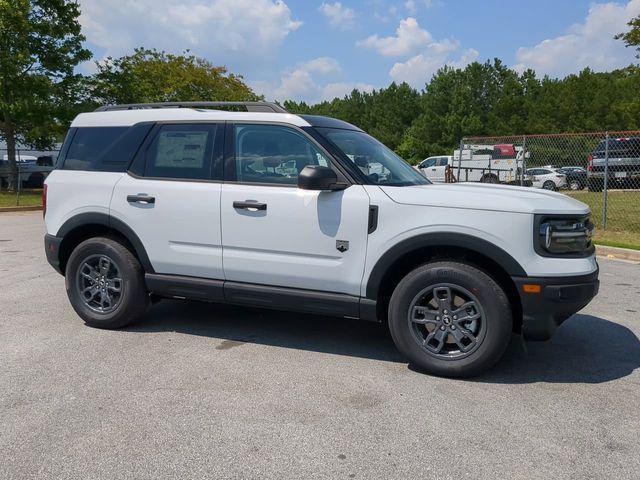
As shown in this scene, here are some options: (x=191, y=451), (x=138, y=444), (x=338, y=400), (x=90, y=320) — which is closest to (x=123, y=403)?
(x=138, y=444)

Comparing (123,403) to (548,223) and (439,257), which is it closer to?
(439,257)

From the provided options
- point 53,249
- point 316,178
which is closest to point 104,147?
point 53,249

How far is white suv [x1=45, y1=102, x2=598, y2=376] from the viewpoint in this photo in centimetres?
381

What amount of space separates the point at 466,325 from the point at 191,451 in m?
2.01

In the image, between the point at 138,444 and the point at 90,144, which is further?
the point at 90,144

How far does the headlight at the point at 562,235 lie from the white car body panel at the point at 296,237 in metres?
A: 1.20

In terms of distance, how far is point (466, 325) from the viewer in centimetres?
395

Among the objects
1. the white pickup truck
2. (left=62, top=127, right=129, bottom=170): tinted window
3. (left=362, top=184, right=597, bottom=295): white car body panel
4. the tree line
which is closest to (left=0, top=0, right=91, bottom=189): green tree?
the tree line

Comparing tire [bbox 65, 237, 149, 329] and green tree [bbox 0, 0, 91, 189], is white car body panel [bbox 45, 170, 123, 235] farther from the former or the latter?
green tree [bbox 0, 0, 91, 189]

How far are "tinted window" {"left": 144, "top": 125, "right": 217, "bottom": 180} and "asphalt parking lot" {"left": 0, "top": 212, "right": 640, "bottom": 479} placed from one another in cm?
141

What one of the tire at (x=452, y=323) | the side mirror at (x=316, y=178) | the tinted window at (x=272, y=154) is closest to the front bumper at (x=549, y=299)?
the tire at (x=452, y=323)

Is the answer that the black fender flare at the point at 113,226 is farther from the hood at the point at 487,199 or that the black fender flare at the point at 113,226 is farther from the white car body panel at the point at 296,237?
the hood at the point at 487,199

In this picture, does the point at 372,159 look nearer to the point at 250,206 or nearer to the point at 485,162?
the point at 250,206

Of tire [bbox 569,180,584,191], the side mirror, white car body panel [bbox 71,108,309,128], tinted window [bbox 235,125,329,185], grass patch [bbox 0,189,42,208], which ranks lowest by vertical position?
grass patch [bbox 0,189,42,208]
